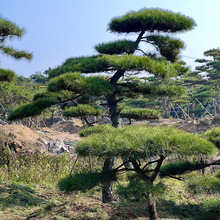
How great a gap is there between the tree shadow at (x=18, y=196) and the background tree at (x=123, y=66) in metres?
1.16

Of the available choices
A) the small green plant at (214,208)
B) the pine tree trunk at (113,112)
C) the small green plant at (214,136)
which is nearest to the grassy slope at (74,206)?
the small green plant at (214,208)

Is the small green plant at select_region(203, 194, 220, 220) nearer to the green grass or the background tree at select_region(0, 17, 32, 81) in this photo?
the green grass

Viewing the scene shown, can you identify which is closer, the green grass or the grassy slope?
the green grass

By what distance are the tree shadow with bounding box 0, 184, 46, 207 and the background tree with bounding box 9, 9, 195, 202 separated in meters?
1.16

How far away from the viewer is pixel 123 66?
454 centimetres

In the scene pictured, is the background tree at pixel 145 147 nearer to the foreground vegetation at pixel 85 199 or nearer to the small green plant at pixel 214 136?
the foreground vegetation at pixel 85 199

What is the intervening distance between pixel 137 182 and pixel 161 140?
0.59 meters

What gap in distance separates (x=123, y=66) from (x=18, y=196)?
2690mm

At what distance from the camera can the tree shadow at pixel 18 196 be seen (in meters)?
4.46

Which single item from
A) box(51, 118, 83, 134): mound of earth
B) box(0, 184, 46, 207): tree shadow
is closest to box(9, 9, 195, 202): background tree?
box(0, 184, 46, 207): tree shadow

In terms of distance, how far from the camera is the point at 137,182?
3.12 metres

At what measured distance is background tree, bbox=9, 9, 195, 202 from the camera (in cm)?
445

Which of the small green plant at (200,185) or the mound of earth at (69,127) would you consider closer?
the small green plant at (200,185)

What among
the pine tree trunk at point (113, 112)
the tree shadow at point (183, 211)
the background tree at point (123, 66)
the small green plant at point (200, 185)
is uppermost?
the background tree at point (123, 66)
